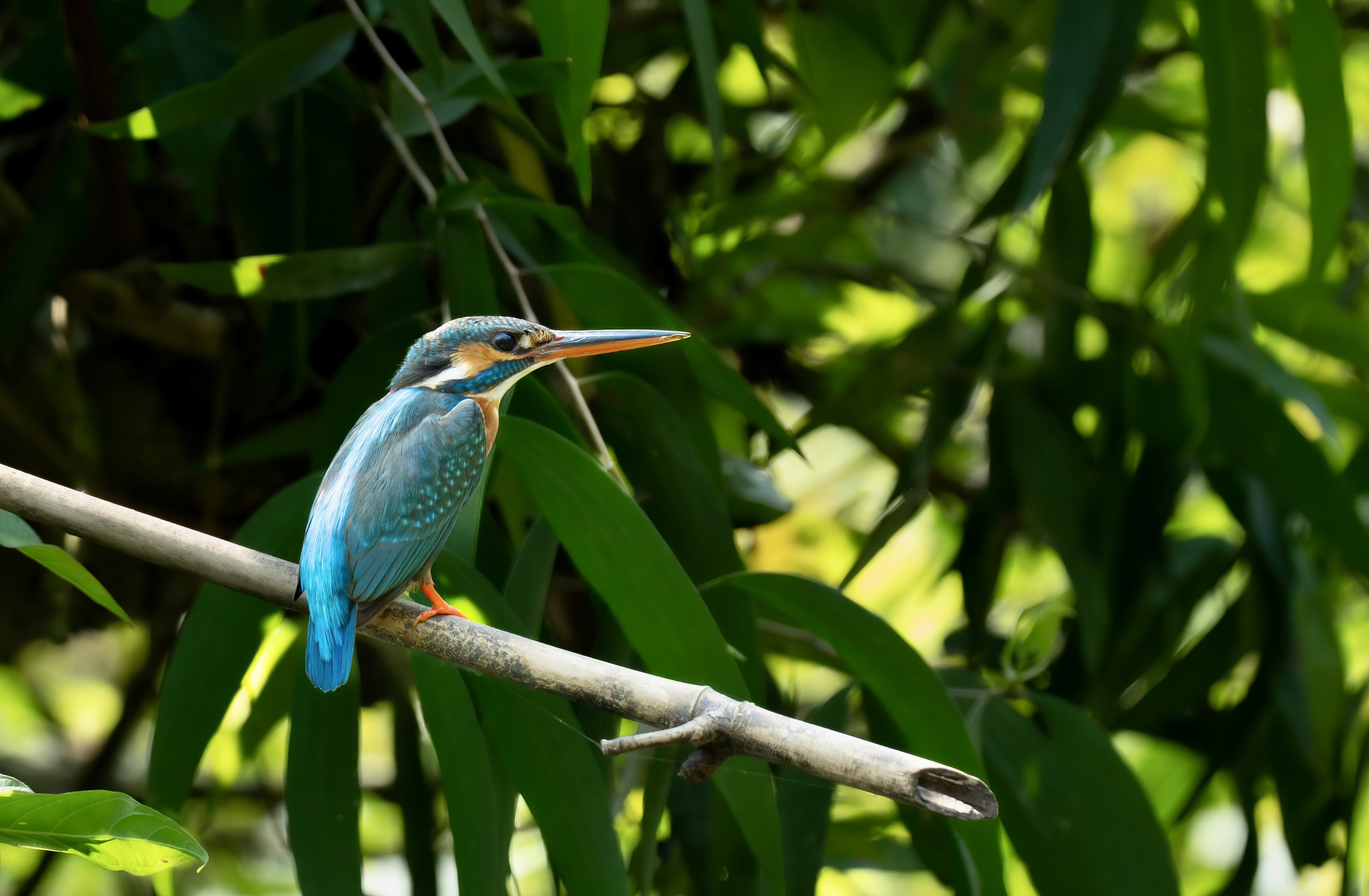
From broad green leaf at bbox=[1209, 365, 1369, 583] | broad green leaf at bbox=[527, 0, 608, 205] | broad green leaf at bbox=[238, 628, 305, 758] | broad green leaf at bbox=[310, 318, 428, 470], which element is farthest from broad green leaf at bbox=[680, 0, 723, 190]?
broad green leaf at bbox=[1209, 365, 1369, 583]

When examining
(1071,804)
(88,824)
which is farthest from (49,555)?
(1071,804)

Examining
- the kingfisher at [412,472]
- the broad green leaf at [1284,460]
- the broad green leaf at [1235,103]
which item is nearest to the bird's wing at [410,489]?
the kingfisher at [412,472]

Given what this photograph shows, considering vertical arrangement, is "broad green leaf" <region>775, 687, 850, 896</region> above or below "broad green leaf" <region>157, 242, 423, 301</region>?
below

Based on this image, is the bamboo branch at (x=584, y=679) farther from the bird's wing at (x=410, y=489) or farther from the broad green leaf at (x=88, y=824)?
the broad green leaf at (x=88, y=824)

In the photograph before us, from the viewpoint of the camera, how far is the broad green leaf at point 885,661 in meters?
1.09

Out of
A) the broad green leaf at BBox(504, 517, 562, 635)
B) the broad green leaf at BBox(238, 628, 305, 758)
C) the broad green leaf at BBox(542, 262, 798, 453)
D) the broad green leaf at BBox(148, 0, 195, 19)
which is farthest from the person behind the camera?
the broad green leaf at BBox(238, 628, 305, 758)

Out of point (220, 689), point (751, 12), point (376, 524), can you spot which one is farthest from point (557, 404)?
point (751, 12)

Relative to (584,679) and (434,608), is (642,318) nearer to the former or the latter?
(434,608)

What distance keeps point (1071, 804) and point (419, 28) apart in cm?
111

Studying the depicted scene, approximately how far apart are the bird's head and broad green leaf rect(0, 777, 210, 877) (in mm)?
397

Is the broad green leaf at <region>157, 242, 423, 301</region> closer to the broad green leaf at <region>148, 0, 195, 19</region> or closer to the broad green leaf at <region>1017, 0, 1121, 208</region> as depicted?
the broad green leaf at <region>148, 0, 195, 19</region>

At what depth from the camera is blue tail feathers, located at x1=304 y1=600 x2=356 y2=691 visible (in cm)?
81

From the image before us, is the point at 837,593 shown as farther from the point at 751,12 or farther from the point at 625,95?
the point at 625,95

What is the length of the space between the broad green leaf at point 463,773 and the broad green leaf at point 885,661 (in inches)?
10.3
